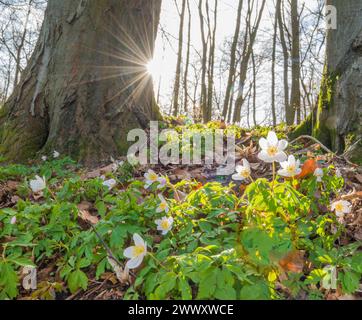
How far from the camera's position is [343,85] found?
3.15 meters

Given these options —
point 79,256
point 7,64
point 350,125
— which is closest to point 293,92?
point 350,125

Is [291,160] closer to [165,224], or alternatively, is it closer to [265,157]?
[265,157]

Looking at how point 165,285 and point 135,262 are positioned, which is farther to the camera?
point 135,262

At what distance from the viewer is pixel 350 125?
3018mm

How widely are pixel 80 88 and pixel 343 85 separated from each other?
116 inches

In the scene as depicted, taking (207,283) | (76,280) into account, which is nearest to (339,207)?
(207,283)

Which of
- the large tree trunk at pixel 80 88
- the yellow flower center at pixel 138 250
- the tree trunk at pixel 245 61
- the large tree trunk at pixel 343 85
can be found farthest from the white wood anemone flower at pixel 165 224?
the tree trunk at pixel 245 61

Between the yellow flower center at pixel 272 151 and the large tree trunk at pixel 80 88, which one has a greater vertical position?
the large tree trunk at pixel 80 88

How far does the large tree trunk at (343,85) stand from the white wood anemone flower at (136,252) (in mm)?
2137

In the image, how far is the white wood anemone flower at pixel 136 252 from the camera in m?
1.47

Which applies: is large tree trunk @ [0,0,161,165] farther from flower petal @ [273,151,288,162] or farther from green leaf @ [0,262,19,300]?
flower petal @ [273,151,288,162]

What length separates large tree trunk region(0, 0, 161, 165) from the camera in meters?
4.14

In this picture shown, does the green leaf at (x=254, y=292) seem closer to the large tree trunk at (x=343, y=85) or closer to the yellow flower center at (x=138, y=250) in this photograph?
the yellow flower center at (x=138, y=250)
